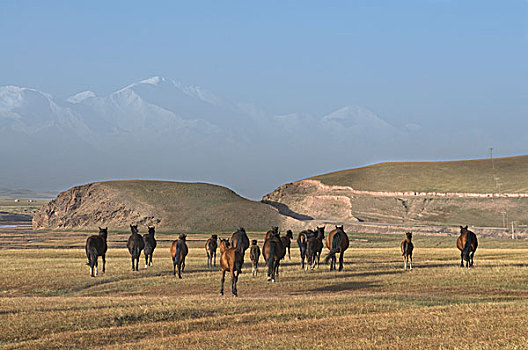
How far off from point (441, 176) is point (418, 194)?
15.2m

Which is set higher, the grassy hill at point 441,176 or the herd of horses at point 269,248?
the grassy hill at point 441,176

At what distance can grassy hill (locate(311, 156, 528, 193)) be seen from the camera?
146875 millimetres

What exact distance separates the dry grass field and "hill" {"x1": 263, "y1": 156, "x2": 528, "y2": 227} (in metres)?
97.4

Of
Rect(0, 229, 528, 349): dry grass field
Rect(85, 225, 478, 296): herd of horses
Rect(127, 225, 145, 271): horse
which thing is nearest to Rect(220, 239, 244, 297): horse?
Rect(0, 229, 528, 349): dry grass field

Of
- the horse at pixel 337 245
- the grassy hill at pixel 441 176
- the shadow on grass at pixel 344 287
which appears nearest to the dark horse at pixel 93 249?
the horse at pixel 337 245

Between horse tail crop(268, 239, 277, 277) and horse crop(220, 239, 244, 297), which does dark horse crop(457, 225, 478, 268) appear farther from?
horse crop(220, 239, 244, 297)

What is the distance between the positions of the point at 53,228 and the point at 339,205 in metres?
59.1

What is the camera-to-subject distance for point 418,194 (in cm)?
14650

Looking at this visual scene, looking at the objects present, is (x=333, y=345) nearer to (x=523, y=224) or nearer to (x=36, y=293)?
(x=36, y=293)

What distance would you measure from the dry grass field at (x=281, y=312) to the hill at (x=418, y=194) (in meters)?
97.4

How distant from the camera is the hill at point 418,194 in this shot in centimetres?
13175

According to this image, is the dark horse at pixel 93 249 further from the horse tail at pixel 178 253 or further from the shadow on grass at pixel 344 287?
the shadow on grass at pixel 344 287

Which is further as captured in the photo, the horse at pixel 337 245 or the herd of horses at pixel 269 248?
the horse at pixel 337 245

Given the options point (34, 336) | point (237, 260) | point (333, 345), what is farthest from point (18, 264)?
point (333, 345)
